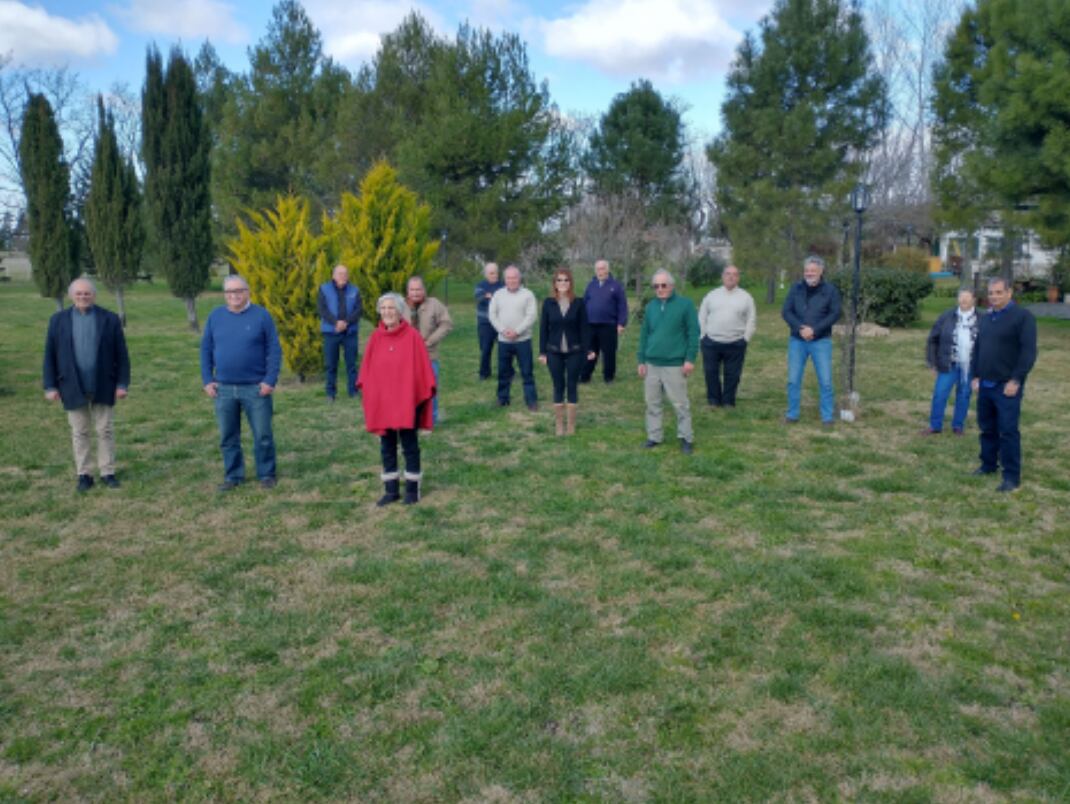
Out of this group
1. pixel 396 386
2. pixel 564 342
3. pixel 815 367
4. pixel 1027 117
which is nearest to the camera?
pixel 396 386

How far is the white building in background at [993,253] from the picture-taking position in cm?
2413

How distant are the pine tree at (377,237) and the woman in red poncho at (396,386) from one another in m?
6.92

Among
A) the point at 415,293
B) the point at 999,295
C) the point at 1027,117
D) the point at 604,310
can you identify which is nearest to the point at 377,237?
the point at 604,310

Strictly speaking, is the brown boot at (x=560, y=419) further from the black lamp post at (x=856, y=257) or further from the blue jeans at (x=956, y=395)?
the blue jeans at (x=956, y=395)

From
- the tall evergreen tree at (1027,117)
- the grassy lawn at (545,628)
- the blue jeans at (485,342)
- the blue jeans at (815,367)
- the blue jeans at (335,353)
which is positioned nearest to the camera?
the grassy lawn at (545,628)

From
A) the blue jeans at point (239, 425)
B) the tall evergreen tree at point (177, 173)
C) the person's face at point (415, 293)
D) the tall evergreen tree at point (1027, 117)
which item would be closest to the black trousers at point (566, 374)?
the person's face at point (415, 293)

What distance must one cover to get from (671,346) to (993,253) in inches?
915

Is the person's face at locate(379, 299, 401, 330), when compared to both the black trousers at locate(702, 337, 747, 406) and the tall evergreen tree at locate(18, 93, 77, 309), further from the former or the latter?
the tall evergreen tree at locate(18, 93, 77, 309)

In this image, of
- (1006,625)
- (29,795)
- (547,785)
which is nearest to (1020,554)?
(1006,625)

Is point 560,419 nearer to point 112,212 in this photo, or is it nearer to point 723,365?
point 723,365

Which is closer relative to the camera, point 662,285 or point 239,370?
point 239,370

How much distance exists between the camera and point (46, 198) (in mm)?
18953

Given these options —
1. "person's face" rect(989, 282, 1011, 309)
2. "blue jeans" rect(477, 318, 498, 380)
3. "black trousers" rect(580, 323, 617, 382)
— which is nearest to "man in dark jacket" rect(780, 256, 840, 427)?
"person's face" rect(989, 282, 1011, 309)

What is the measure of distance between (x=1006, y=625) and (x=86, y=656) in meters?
4.49
